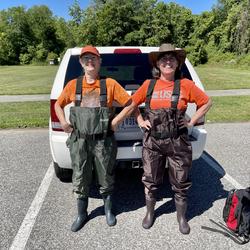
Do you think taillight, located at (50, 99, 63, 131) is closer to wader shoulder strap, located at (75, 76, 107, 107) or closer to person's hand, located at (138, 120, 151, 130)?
wader shoulder strap, located at (75, 76, 107, 107)

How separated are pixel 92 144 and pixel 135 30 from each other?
52.2m

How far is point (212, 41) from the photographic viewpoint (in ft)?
155

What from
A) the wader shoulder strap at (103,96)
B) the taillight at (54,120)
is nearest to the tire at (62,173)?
the taillight at (54,120)

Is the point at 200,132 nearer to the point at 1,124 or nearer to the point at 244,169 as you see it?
the point at 244,169

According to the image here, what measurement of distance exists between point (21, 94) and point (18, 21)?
214ft

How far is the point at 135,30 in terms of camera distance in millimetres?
53531

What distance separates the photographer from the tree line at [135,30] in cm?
4081

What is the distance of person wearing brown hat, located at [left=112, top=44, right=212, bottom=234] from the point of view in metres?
3.24

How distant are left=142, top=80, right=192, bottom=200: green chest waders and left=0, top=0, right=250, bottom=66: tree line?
32.4 m

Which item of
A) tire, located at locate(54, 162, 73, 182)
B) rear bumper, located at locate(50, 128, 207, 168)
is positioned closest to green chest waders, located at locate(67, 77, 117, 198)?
rear bumper, located at locate(50, 128, 207, 168)

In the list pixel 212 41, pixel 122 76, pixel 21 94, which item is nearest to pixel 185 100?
pixel 122 76

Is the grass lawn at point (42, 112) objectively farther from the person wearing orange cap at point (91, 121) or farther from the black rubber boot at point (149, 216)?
the black rubber boot at point (149, 216)

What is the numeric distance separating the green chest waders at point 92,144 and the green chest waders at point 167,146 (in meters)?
0.36

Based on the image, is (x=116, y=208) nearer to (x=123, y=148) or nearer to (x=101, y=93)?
(x=123, y=148)
